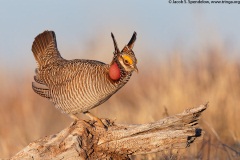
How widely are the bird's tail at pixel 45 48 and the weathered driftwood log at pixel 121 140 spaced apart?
7.15 feet

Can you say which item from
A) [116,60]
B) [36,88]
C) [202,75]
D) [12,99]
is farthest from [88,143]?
[12,99]

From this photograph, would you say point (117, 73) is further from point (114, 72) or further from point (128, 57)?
point (128, 57)

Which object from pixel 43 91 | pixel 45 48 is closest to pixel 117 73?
pixel 43 91

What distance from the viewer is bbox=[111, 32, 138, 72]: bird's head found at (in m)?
6.17

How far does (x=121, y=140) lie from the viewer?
211 inches

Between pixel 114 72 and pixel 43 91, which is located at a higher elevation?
pixel 114 72

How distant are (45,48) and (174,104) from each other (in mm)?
1706

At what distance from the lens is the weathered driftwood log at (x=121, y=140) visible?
523 cm

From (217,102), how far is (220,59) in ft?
3.49

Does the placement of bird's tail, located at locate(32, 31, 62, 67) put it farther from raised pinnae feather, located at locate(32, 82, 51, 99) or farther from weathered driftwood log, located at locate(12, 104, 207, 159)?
weathered driftwood log, located at locate(12, 104, 207, 159)

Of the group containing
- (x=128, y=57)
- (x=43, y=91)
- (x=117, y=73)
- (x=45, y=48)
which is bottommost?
(x=43, y=91)

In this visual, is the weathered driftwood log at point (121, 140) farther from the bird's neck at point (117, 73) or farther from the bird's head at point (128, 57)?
the bird's neck at point (117, 73)

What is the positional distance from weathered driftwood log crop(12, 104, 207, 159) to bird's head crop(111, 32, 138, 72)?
0.91 metres

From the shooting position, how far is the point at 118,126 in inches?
219
